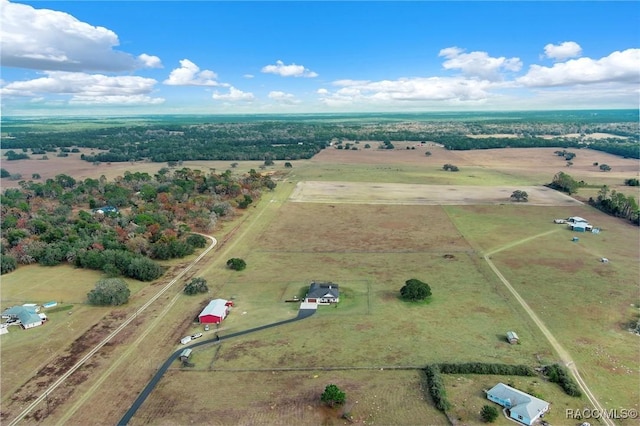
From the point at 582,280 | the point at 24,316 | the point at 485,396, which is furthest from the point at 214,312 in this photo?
the point at 582,280

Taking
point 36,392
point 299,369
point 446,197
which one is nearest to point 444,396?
point 299,369

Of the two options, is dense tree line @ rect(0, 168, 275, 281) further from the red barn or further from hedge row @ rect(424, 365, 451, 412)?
hedge row @ rect(424, 365, 451, 412)

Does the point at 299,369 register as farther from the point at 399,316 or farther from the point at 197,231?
the point at 197,231

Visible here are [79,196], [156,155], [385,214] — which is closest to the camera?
[385,214]

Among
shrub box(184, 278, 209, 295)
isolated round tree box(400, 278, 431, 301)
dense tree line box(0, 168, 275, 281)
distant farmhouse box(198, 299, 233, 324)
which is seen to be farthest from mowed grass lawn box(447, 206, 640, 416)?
dense tree line box(0, 168, 275, 281)

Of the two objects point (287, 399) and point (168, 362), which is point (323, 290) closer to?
point (287, 399)

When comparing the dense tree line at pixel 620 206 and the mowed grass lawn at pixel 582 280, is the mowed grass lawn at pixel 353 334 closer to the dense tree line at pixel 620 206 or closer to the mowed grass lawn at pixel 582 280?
the mowed grass lawn at pixel 582 280
